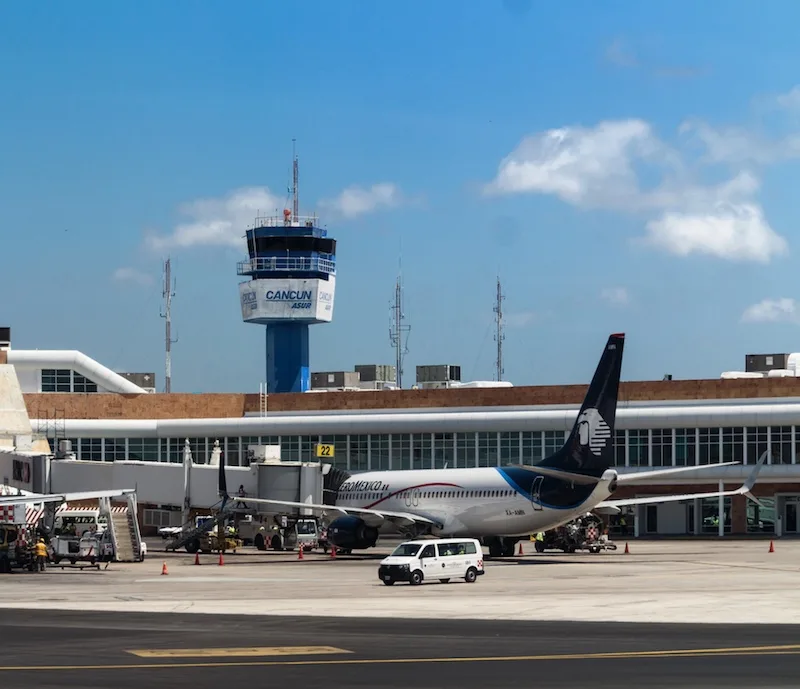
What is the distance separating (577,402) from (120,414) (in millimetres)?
34829

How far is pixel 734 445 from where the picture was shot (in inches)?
3536

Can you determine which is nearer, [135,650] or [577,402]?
[135,650]

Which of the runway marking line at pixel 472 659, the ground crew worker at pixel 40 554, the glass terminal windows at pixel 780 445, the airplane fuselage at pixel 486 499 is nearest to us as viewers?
the runway marking line at pixel 472 659

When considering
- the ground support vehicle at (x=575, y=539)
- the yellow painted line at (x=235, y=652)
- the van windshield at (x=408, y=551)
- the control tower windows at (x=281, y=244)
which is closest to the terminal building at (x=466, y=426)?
the ground support vehicle at (x=575, y=539)

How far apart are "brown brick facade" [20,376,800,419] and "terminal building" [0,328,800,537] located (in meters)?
0.09

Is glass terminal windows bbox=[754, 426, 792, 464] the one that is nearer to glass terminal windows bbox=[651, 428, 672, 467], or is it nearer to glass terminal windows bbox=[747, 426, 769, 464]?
glass terminal windows bbox=[747, 426, 769, 464]

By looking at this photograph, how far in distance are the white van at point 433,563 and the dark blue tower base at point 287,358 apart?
98041mm

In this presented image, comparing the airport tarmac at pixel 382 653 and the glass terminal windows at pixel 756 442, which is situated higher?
the glass terminal windows at pixel 756 442

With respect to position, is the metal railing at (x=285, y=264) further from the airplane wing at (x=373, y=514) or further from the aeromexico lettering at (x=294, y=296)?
the airplane wing at (x=373, y=514)

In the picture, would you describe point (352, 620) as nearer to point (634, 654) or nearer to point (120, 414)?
point (634, 654)

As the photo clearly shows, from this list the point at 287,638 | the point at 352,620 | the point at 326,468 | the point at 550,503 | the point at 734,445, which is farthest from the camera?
the point at 734,445

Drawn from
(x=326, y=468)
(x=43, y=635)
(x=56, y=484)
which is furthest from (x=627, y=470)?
(x=43, y=635)

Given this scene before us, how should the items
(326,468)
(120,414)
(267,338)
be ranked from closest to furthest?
1. (326,468)
2. (120,414)
3. (267,338)

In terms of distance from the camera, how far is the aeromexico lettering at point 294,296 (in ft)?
493
